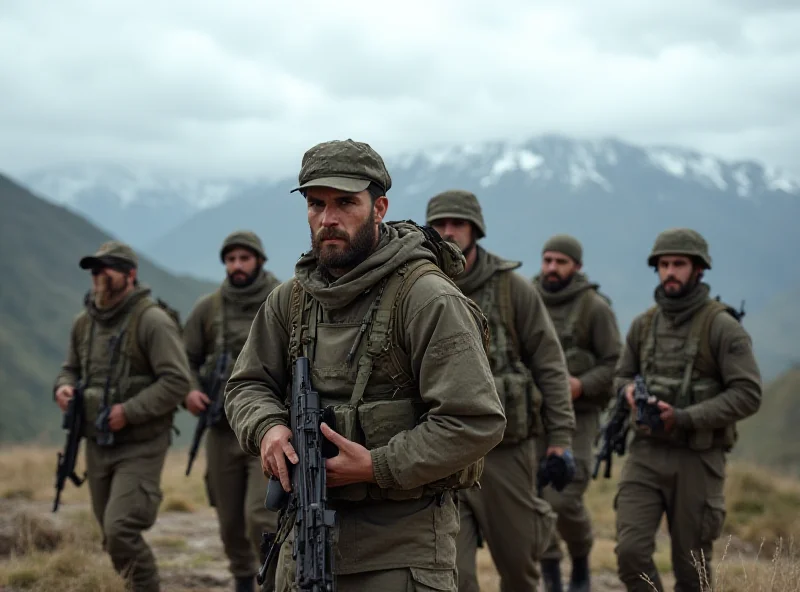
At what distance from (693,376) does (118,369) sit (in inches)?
153

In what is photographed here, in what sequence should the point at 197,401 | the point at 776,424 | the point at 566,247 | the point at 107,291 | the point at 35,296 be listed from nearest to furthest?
the point at 107,291 → the point at 197,401 → the point at 566,247 → the point at 776,424 → the point at 35,296

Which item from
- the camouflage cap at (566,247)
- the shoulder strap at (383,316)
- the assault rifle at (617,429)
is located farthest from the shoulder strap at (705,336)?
the shoulder strap at (383,316)

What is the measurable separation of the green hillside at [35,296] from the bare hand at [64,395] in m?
46.1

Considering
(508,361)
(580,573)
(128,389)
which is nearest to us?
(508,361)

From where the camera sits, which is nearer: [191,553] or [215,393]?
[215,393]

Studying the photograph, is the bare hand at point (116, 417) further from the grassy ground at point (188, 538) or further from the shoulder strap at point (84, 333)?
the grassy ground at point (188, 538)

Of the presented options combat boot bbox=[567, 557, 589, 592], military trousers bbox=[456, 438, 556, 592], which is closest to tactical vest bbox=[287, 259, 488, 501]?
military trousers bbox=[456, 438, 556, 592]

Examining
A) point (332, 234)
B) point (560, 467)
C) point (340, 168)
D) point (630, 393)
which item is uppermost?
point (340, 168)

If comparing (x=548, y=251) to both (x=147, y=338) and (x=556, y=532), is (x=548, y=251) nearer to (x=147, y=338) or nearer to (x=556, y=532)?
(x=556, y=532)

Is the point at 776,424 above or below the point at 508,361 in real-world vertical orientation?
above

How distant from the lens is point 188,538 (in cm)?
→ 1042

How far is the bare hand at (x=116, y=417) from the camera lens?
702 cm

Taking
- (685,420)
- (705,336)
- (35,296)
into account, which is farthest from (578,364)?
(35,296)

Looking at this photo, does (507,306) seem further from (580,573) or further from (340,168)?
(580,573)
